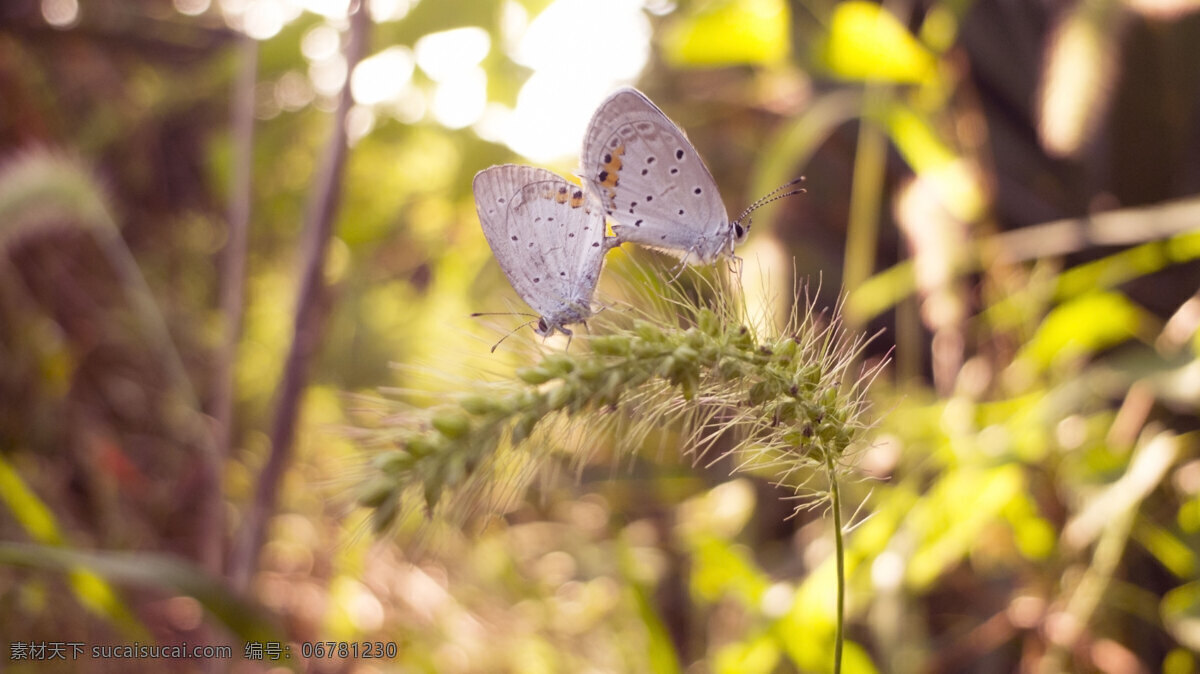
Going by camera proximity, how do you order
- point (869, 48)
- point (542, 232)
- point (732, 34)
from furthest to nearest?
point (732, 34) < point (869, 48) < point (542, 232)

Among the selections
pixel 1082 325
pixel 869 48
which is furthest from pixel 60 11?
pixel 1082 325

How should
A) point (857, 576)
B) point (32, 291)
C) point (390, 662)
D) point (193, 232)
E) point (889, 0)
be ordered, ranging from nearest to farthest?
1. point (857, 576)
2. point (390, 662)
3. point (889, 0)
4. point (32, 291)
5. point (193, 232)

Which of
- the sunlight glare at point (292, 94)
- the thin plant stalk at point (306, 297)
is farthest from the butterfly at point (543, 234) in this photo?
the sunlight glare at point (292, 94)

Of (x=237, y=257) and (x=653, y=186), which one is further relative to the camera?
(x=237, y=257)

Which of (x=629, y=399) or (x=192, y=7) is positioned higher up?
(x=192, y=7)

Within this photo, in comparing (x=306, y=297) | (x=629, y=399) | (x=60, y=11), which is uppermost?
(x=60, y=11)

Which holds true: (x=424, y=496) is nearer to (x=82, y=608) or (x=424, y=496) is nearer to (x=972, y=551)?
(x=972, y=551)

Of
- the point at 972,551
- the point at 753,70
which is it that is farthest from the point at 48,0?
the point at 972,551

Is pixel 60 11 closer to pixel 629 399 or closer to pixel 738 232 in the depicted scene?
pixel 738 232
